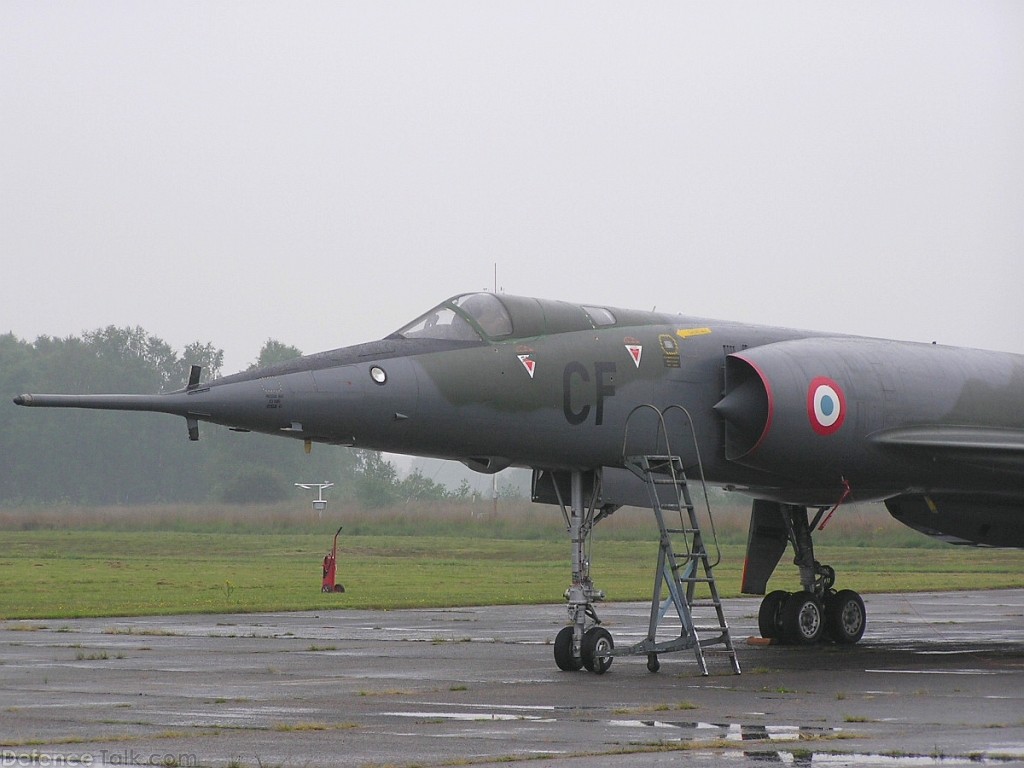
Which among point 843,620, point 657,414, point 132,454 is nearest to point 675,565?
point 657,414

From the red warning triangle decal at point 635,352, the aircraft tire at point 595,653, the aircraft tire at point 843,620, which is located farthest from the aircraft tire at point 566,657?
the aircraft tire at point 843,620

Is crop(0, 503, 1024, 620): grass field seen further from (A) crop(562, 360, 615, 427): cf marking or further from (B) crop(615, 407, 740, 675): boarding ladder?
(A) crop(562, 360, 615, 427): cf marking

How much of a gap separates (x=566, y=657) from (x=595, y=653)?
1.04ft

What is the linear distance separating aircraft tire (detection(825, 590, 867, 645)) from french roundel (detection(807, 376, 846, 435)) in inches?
118

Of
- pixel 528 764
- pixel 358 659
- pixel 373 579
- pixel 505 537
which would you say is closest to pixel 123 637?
pixel 358 659

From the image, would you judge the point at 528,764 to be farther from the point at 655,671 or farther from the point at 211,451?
the point at 211,451

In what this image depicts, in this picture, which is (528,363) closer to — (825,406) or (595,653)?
(595,653)

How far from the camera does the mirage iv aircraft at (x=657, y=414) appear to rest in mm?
12453

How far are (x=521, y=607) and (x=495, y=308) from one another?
34.9 feet

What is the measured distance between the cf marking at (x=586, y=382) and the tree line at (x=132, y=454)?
1732 inches

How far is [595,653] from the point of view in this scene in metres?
12.9

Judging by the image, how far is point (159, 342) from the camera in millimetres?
85938

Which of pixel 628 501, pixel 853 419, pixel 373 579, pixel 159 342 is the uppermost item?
pixel 159 342

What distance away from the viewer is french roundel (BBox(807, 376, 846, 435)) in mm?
14203
